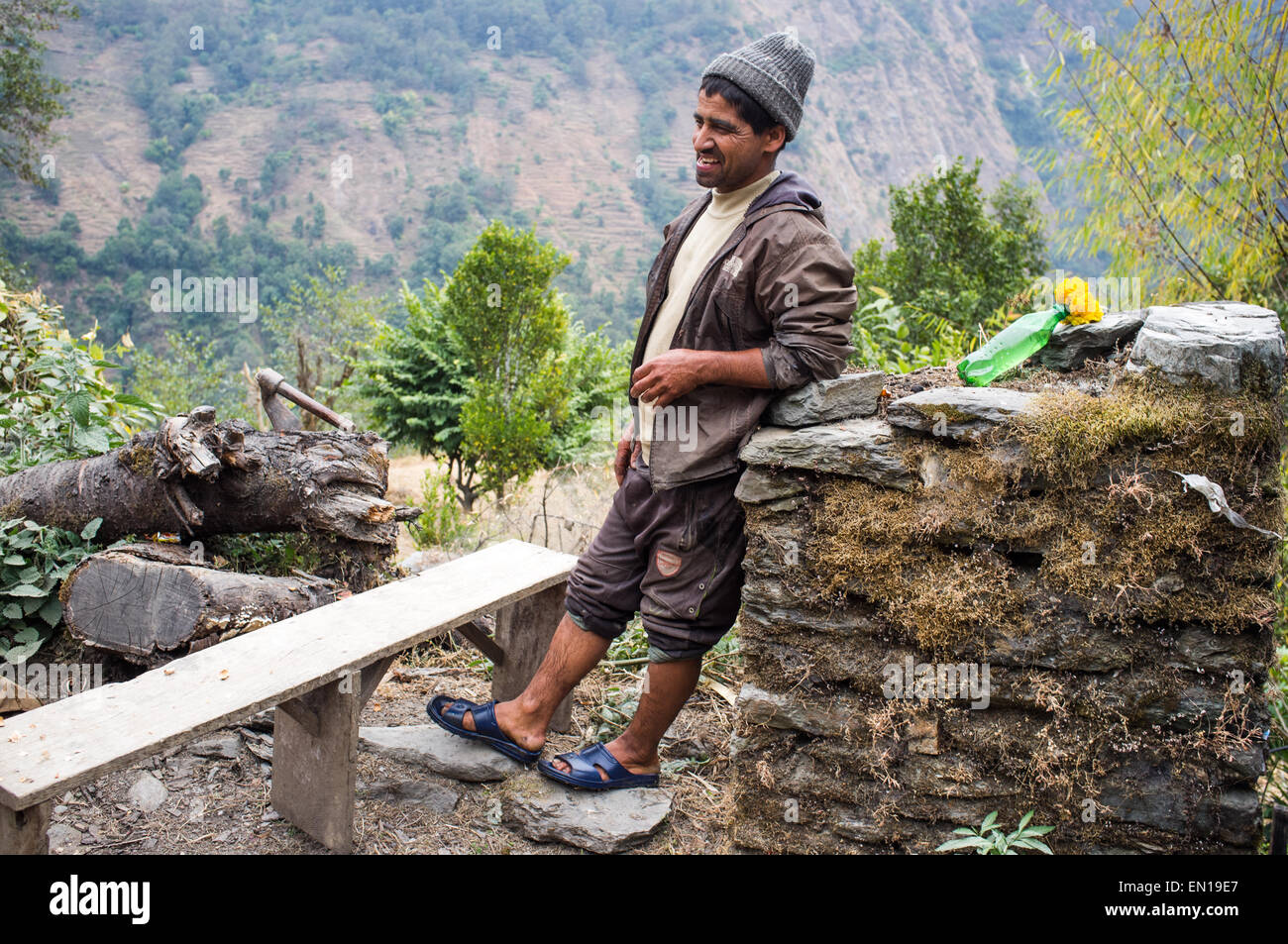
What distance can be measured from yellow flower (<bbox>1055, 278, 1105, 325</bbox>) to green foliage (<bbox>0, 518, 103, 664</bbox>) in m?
3.37

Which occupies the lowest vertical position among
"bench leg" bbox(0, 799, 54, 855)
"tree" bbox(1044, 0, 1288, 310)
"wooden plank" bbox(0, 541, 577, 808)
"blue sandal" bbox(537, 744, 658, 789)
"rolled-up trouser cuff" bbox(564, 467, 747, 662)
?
"blue sandal" bbox(537, 744, 658, 789)

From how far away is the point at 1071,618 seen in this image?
7.72ft

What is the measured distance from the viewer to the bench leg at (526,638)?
3418mm

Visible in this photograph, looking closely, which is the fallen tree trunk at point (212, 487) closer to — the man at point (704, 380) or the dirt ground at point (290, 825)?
the dirt ground at point (290, 825)

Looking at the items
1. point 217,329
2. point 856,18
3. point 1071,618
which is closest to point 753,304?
point 1071,618

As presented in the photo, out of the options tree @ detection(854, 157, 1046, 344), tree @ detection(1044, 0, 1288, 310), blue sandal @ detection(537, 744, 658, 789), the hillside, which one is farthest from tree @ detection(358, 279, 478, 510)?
the hillside

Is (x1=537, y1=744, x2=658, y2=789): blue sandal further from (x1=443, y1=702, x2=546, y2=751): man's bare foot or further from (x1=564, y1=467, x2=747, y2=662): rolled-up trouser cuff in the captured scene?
(x1=564, y1=467, x2=747, y2=662): rolled-up trouser cuff

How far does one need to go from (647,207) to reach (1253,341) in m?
63.4

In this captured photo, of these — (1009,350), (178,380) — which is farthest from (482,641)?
(178,380)

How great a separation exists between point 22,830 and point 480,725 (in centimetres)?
132

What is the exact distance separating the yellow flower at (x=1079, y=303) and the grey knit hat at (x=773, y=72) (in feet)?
3.19

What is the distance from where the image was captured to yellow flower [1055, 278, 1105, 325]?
9.24 ft

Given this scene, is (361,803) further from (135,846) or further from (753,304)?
(753,304)

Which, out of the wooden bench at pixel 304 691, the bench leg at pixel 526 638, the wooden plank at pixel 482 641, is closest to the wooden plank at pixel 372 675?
the wooden bench at pixel 304 691
